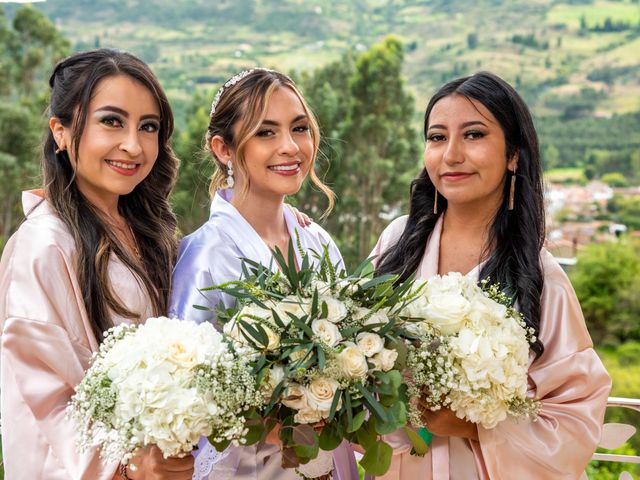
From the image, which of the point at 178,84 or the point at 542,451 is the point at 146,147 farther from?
the point at 178,84

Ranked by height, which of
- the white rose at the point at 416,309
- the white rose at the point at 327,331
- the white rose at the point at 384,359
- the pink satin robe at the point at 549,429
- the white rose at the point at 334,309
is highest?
the white rose at the point at 334,309

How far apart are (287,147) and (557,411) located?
1489 millimetres

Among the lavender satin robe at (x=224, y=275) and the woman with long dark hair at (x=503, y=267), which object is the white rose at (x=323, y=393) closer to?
the woman with long dark hair at (x=503, y=267)

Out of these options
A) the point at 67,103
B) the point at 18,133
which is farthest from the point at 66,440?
the point at 18,133

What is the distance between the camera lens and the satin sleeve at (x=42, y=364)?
108 inches

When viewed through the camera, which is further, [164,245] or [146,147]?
[164,245]

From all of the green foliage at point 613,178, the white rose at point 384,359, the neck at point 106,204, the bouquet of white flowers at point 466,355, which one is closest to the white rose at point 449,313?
the bouquet of white flowers at point 466,355

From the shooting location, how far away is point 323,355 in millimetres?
2377

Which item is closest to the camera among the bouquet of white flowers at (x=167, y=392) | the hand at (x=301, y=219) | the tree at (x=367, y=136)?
the bouquet of white flowers at (x=167, y=392)

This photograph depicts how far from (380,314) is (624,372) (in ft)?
73.6

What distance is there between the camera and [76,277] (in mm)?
2898

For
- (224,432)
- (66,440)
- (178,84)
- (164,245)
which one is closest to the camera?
(224,432)

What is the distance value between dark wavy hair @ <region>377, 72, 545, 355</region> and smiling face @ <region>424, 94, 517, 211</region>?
4 centimetres

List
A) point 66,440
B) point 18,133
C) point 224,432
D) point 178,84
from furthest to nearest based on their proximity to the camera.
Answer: point 178,84 < point 18,133 < point 66,440 < point 224,432
